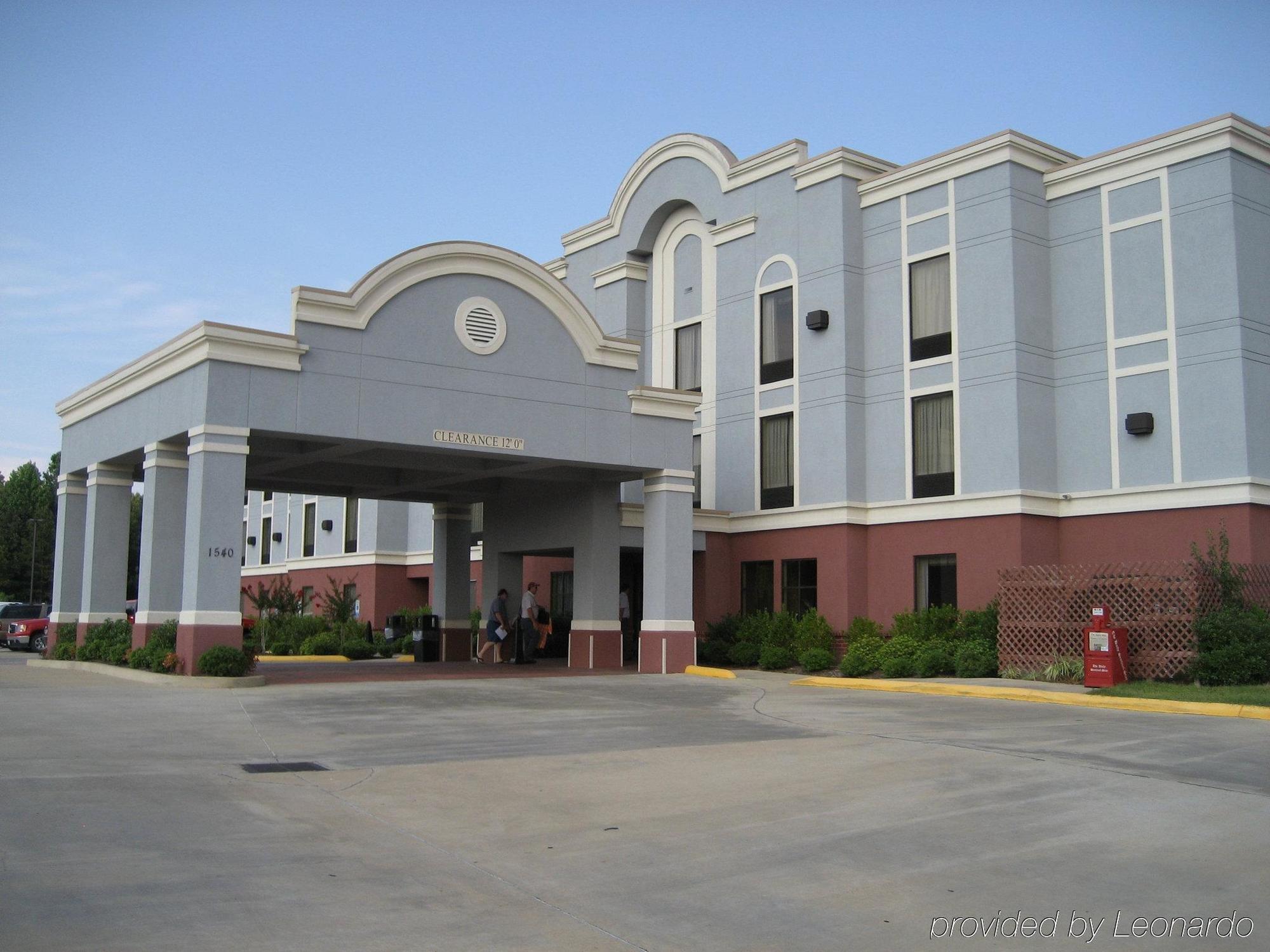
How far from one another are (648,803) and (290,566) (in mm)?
46060

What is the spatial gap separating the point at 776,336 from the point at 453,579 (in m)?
10.9

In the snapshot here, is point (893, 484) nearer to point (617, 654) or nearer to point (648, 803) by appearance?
point (617, 654)

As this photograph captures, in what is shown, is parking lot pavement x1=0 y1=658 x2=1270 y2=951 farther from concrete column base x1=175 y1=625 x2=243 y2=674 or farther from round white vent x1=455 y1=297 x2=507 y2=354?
round white vent x1=455 y1=297 x2=507 y2=354

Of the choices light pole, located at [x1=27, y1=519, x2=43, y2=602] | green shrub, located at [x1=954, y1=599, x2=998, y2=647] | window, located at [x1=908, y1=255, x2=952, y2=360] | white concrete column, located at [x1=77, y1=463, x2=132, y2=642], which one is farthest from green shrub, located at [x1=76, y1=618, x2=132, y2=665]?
light pole, located at [x1=27, y1=519, x2=43, y2=602]

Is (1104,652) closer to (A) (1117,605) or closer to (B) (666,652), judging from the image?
(A) (1117,605)

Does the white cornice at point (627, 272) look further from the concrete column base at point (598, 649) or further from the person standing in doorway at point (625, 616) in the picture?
the concrete column base at point (598, 649)

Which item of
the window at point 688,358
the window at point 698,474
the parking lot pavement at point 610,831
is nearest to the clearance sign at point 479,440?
the parking lot pavement at point 610,831

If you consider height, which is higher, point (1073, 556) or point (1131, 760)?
point (1073, 556)

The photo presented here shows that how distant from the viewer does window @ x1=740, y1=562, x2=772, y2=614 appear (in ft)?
104

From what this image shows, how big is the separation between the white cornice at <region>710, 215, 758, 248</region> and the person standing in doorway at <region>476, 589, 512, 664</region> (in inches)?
465

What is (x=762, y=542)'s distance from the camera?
31766 mm

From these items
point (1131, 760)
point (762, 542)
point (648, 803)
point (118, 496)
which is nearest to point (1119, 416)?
point (762, 542)

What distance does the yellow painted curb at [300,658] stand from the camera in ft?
112

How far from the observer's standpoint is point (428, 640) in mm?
31516
